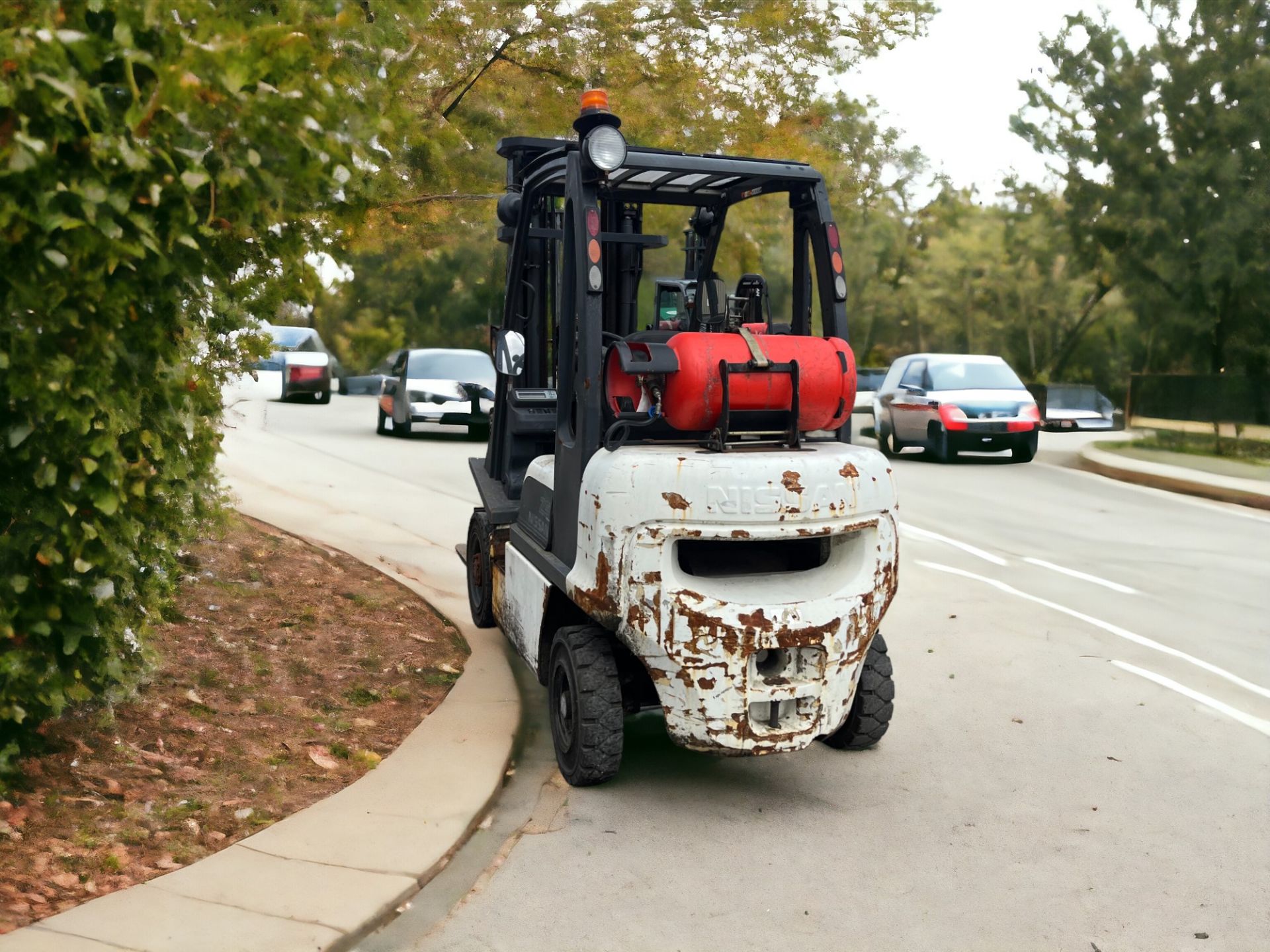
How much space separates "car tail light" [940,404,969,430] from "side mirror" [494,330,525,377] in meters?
13.8

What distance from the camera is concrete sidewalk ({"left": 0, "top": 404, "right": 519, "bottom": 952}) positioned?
4012 millimetres

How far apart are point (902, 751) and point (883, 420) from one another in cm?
1553

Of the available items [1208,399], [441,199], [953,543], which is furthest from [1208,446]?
[441,199]

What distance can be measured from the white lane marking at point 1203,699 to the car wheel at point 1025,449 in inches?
502

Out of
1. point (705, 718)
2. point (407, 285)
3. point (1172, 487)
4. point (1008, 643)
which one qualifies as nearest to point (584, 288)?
point (705, 718)

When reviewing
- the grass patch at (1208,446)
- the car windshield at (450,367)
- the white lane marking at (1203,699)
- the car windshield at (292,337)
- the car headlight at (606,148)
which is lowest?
the white lane marking at (1203,699)

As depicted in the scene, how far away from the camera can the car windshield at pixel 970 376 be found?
20.6 metres

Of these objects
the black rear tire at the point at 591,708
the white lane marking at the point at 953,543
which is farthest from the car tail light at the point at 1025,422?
the black rear tire at the point at 591,708

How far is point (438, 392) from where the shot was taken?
21.6 metres

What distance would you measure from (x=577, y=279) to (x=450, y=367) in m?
16.8

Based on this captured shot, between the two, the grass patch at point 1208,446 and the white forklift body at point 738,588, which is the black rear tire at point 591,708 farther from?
the grass patch at point 1208,446

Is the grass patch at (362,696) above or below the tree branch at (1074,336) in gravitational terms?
below

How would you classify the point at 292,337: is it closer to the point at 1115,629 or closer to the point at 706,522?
the point at 1115,629

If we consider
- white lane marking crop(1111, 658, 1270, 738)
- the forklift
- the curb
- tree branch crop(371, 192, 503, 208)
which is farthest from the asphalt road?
the curb
